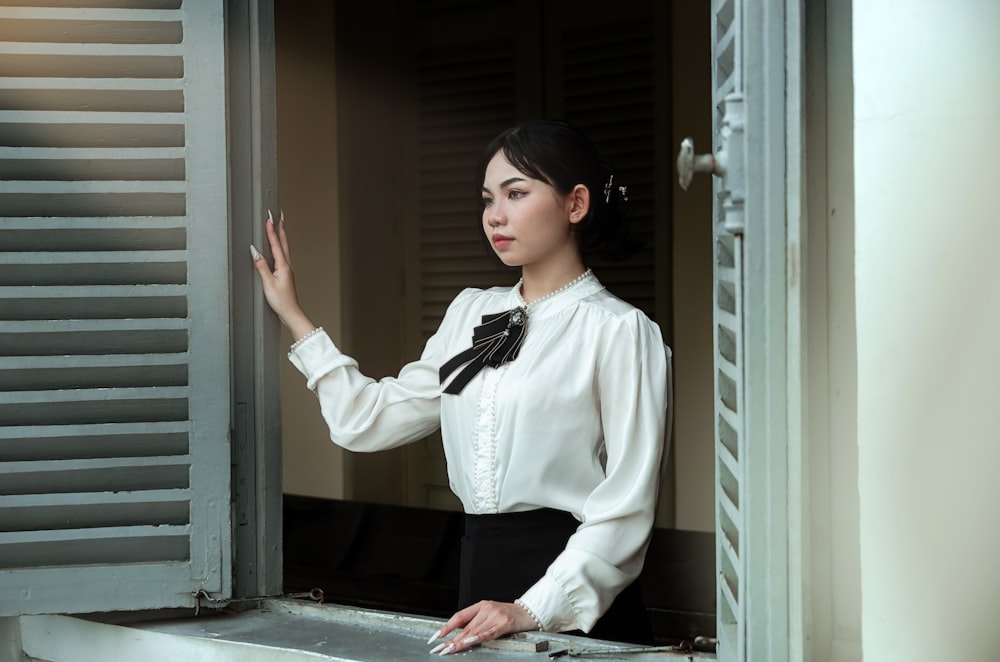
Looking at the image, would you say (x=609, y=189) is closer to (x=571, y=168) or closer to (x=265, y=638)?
(x=571, y=168)

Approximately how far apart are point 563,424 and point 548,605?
32 cm

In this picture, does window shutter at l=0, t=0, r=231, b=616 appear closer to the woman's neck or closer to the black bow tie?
the black bow tie

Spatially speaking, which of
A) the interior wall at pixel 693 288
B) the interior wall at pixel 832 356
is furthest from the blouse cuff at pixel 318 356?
the interior wall at pixel 693 288

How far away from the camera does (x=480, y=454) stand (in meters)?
2.04

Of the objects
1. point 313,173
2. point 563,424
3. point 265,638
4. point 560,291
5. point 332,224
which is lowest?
point 265,638

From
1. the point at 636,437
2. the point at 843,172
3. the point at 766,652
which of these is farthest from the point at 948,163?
the point at 636,437

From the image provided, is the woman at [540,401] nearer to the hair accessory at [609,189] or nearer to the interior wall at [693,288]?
the hair accessory at [609,189]

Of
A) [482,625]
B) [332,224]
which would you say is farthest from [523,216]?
[332,224]

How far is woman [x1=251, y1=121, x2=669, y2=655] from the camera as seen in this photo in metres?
1.88

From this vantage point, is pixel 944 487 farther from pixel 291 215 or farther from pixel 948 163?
pixel 291 215

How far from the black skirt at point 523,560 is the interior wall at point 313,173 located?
2.74m

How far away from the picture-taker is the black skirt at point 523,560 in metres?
2.04

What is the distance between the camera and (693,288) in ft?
13.1

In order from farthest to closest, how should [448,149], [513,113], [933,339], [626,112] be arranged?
[448,149] < [513,113] < [626,112] < [933,339]
